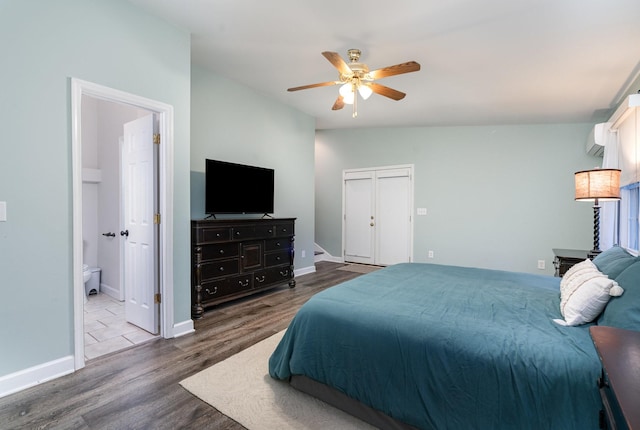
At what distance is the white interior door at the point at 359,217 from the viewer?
6582mm

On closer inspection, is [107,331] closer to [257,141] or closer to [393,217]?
[257,141]

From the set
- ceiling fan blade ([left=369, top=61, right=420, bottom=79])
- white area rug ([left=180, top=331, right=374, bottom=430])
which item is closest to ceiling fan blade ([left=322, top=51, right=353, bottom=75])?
ceiling fan blade ([left=369, top=61, right=420, bottom=79])

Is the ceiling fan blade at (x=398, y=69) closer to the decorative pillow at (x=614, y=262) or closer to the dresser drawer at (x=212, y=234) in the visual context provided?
the decorative pillow at (x=614, y=262)

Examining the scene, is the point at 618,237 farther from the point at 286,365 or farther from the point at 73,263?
the point at 73,263

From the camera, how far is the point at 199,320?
3.23 meters

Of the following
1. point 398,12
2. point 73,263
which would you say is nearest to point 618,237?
point 398,12

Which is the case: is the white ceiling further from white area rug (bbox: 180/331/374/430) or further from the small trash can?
the small trash can

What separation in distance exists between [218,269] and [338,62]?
2.46 m

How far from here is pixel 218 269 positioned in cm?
349

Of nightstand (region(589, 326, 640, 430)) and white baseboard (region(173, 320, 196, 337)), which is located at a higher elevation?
nightstand (region(589, 326, 640, 430))

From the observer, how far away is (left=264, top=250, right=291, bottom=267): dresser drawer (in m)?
4.19

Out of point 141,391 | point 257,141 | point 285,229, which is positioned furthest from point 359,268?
point 141,391

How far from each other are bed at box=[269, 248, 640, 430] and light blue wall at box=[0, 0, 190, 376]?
5.19ft

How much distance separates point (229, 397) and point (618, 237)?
436 centimetres
